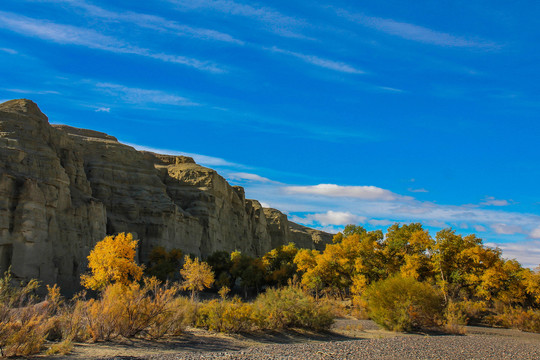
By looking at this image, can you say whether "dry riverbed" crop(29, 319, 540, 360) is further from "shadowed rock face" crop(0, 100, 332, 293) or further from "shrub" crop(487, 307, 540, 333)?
"shadowed rock face" crop(0, 100, 332, 293)

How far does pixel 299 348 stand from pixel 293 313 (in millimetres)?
6683

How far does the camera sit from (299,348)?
20328 mm

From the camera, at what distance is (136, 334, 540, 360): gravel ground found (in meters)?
18.0

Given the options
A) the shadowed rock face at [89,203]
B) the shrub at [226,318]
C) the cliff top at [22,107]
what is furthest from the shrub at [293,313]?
the cliff top at [22,107]

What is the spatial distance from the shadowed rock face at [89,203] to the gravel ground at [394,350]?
1471 inches

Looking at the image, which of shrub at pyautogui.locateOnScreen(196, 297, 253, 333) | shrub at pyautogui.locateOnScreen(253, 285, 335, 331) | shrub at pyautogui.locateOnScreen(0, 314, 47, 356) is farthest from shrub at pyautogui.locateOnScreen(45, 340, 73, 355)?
shrub at pyautogui.locateOnScreen(253, 285, 335, 331)

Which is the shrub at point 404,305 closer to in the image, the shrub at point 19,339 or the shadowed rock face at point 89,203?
the shrub at point 19,339

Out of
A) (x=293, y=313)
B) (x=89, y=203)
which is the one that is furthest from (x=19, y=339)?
(x=89, y=203)

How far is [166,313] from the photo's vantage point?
21219 millimetres

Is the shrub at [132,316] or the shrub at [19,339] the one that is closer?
the shrub at [19,339]

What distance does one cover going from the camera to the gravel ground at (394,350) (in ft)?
59.1

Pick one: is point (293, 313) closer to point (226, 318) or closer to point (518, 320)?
point (226, 318)

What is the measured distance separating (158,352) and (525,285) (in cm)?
3226

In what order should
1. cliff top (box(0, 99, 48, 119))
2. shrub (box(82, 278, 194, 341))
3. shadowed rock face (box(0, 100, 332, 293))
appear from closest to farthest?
shrub (box(82, 278, 194, 341)) → shadowed rock face (box(0, 100, 332, 293)) → cliff top (box(0, 99, 48, 119))
